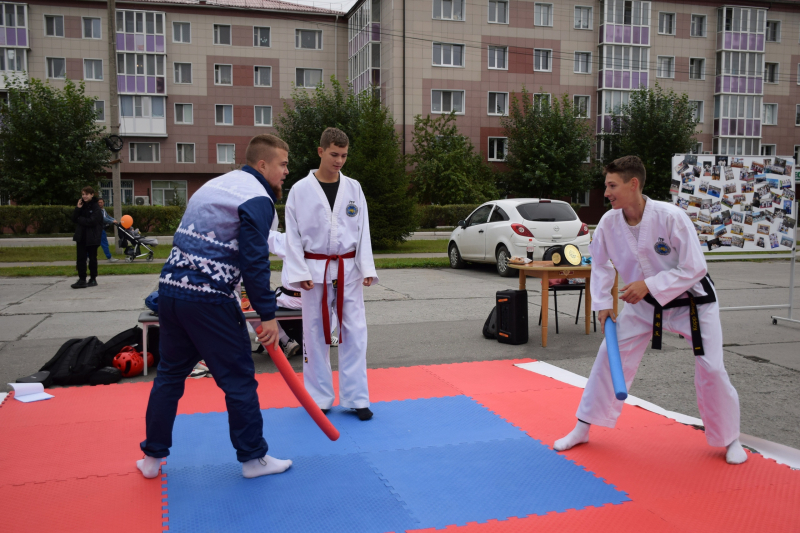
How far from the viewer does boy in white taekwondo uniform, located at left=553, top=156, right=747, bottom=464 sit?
12.4ft

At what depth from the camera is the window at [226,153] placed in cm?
4353

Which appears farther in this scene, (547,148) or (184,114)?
(184,114)

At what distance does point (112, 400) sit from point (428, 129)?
35394mm

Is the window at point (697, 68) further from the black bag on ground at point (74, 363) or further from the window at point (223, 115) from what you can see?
the black bag on ground at point (74, 363)

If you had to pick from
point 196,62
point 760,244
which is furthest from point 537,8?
point 760,244

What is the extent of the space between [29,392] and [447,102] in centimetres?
3712

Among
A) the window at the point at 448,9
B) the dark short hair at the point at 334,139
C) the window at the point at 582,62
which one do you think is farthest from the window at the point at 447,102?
the dark short hair at the point at 334,139

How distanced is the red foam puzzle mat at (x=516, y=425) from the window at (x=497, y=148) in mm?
37169

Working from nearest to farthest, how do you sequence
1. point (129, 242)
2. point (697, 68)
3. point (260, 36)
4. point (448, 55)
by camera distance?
point (129, 242)
point (448, 55)
point (260, 36)
point (697, 68)

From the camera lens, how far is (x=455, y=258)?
650 inches

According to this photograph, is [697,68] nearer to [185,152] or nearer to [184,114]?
[184,114]

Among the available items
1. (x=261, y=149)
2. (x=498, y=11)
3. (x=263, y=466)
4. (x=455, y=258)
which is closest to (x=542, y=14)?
(x=498, y=11)

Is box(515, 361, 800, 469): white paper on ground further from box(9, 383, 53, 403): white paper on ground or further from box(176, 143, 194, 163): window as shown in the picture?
box(176, 143, 194, 163): window

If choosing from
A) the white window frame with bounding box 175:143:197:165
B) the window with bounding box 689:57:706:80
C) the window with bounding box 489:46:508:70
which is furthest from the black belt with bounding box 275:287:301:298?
the window with bounding box 689:57:706:80
